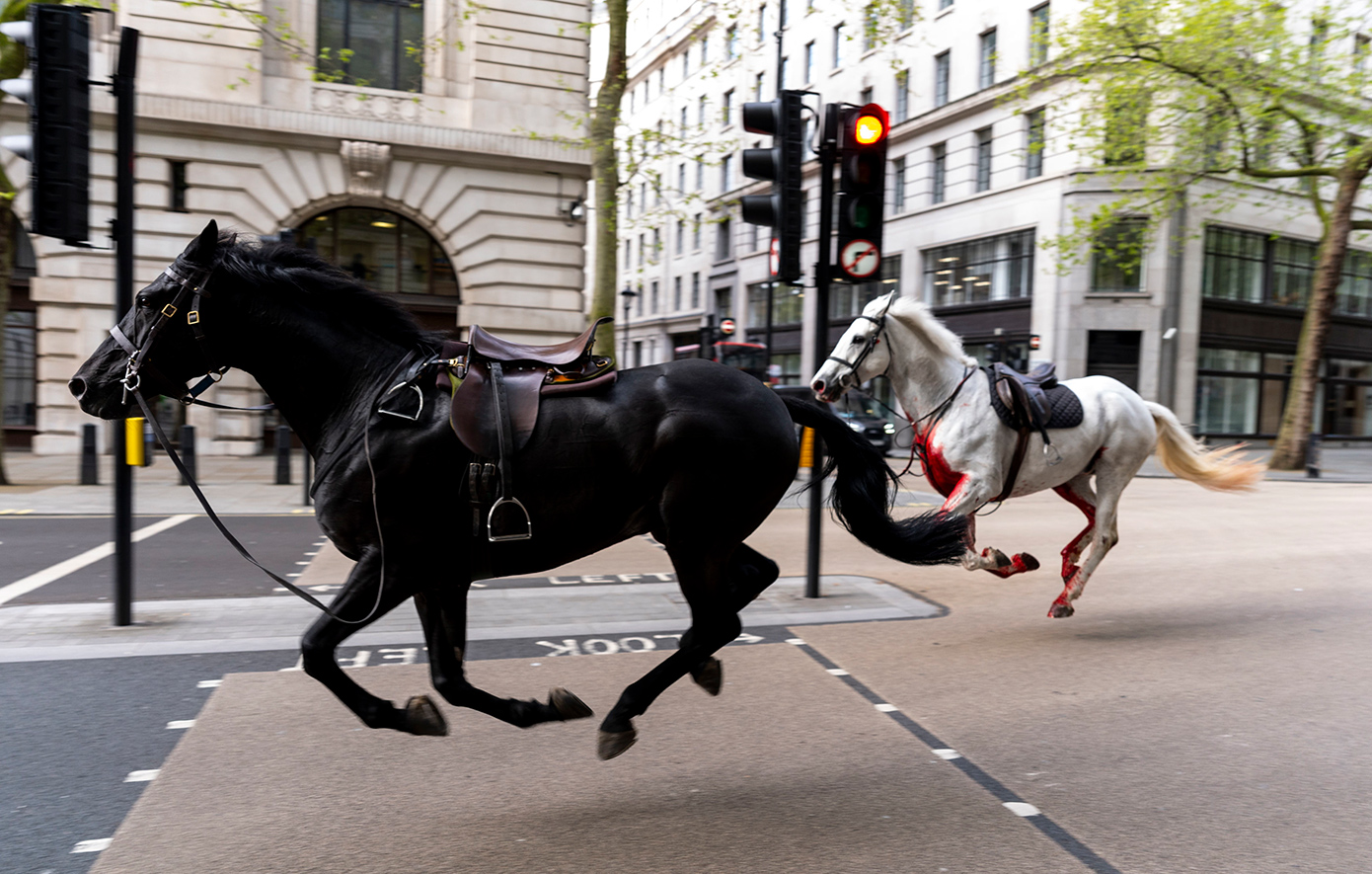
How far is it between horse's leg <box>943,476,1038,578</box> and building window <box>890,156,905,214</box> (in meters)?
31.4

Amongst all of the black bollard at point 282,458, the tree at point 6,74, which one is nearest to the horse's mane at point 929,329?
the tree at point 6,74

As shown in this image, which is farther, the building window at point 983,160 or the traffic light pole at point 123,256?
the building window at point 983,160

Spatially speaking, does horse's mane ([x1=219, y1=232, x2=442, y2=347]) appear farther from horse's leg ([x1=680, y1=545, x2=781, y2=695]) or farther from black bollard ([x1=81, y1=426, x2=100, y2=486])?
black bollard ([x1=81, y1=426, x2=100, y2=486])

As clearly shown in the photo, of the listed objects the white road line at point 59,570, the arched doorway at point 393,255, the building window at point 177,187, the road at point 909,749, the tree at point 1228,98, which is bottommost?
the white road line at point 59,570

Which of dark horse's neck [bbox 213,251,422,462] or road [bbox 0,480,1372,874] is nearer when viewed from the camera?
road [bbox 0,480,1372,874]

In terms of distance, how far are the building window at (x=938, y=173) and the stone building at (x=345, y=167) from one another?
1759 centimetres

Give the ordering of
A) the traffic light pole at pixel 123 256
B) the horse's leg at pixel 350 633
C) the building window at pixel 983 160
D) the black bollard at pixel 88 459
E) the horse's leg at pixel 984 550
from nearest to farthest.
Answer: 1. the horse's leg at pixel 350 633
2. the traffic light pole at pixel 123 256
3. the horse's leg at pixel 984 550
4. the black bollard at pixel 88 459
5. the building window at pixel 983 160

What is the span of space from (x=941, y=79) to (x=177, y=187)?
2586 cm

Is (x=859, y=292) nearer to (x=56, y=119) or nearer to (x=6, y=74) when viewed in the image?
(x=6, y=74)

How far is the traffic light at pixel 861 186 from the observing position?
6.39m

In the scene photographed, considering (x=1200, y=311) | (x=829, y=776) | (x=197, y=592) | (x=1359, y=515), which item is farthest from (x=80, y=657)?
(x=1200, y=311)

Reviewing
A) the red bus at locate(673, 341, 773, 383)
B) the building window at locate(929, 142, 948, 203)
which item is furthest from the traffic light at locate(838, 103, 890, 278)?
the building window at locate(929, 142, 948, 203)

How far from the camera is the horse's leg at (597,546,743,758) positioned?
3.64 m

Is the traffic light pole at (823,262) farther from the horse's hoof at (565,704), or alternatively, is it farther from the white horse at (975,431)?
the horse's hoof at (565,704)
